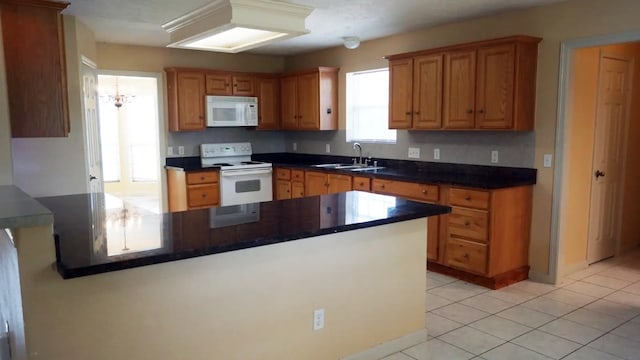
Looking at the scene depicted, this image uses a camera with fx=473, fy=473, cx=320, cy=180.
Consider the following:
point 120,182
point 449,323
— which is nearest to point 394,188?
point 449,323

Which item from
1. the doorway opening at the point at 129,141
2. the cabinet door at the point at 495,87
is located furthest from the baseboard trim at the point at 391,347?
the doorway opening at the point at 129,141

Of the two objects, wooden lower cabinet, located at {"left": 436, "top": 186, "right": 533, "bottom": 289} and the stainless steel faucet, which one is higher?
the stainless steel faucet

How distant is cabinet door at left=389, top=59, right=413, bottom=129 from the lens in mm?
4910

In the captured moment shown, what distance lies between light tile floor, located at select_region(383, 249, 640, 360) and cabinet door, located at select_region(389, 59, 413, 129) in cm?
164

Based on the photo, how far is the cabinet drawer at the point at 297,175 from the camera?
609 centimetres

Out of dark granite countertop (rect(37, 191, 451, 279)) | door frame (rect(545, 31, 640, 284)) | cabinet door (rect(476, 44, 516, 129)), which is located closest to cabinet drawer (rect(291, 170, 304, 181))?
cabinet door (rect(476, 44, 516, 129))

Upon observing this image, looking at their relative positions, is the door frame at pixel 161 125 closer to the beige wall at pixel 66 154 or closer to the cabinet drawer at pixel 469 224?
the beige wall at pixel 66 154

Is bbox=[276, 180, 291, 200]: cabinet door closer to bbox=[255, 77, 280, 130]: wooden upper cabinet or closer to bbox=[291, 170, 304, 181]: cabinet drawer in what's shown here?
bbox=[291, 170, 304, 181]: cabinet drawer

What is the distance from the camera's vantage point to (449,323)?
335cm

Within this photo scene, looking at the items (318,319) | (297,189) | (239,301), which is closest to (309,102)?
(297,189)

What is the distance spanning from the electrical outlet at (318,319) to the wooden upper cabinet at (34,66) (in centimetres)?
207

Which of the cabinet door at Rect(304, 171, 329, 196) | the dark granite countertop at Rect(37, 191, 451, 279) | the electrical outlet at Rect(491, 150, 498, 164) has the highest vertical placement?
the electrical outlet at Rect(491, 150, 498, 164)

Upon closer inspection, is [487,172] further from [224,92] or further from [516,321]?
[224,92]

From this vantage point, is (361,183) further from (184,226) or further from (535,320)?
(184,226)
